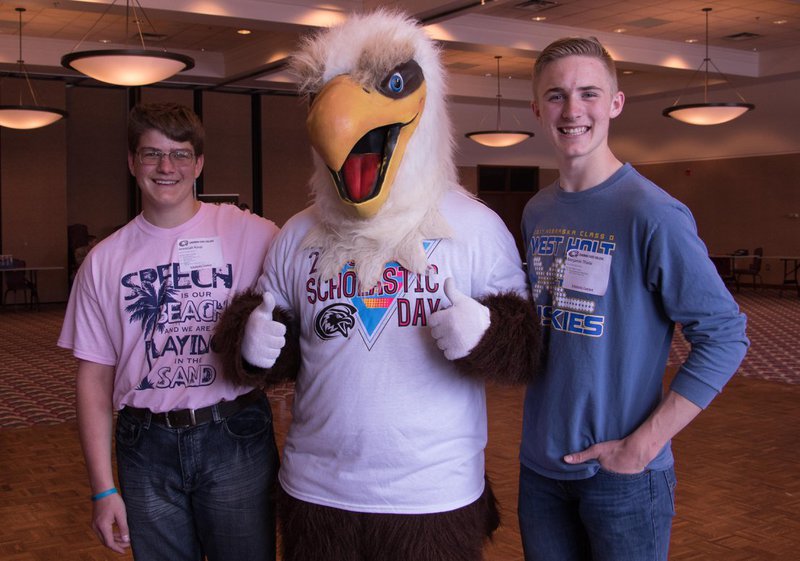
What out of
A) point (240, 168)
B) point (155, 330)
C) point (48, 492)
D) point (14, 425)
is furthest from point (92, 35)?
point (155, 330)

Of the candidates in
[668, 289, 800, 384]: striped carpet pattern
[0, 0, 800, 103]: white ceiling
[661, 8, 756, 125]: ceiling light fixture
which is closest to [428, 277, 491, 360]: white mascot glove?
[668, 289, 800, 384]: striped carpet pattern

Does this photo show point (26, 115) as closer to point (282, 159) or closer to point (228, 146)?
point (228, 146)

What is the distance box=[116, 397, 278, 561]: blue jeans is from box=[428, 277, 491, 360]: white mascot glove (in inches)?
23.7

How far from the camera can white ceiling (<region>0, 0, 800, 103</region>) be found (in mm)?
9977

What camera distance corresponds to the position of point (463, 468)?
5.70 ft

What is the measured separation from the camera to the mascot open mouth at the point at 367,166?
1.74 meters

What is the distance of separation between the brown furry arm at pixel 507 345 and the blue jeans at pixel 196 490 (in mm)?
608

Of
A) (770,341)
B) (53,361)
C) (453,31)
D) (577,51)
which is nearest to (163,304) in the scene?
(577,51)

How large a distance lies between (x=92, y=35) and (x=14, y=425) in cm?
808

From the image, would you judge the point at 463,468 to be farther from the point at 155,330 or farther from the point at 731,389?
the point at 731,389

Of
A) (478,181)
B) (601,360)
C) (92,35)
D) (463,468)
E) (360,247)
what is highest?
(92,35)

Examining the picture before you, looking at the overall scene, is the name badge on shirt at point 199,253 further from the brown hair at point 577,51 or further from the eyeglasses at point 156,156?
the brown hair at point 577,51

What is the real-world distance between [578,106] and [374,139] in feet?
1.38

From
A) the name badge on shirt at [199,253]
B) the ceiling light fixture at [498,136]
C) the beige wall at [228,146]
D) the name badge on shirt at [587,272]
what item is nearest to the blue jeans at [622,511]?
the name badge on shirt at [587,272]
